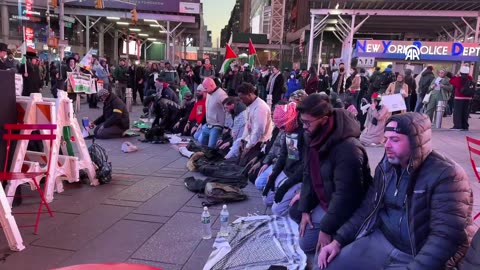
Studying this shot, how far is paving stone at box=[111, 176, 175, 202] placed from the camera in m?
5.27

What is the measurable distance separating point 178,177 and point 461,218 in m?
4.79

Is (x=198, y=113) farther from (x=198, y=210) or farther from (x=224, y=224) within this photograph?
(x=224, y=224)

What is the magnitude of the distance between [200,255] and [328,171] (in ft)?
4.80

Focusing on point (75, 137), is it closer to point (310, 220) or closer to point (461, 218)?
point (310, 220)

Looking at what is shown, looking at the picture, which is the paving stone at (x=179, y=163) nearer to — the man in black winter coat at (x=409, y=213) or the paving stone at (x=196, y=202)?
the paving stone at (x=196, y=202)

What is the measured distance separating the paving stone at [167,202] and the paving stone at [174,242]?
261 millimetres

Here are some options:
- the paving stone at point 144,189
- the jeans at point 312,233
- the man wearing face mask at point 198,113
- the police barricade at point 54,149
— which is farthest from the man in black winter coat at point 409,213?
the man wearing face mask at point 198,113

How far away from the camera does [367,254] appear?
2.67 metres

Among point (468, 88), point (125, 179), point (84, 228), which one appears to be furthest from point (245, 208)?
point (468, 88)

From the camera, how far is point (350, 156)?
294 centimetres

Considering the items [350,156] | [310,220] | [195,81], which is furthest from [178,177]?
[195,81]

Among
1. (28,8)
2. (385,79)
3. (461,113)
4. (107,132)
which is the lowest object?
(107,132)

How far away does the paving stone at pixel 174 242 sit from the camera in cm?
362

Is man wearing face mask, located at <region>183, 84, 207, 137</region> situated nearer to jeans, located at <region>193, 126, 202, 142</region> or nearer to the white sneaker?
jeans, located at <region>193, 126, 202, 142</region>
